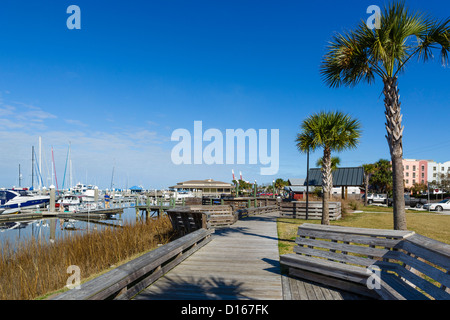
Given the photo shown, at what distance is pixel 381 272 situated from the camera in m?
4.74

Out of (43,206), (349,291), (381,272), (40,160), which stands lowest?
(43,206)

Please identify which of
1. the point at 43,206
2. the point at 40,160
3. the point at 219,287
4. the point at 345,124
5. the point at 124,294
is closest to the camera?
the point at 124,294

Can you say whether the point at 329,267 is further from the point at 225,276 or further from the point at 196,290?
the point at 196,290

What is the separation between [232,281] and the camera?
5.82m

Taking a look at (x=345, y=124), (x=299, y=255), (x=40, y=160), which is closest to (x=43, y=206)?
(x=40, y=160)

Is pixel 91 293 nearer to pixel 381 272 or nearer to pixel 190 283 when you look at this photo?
pixel 190 283

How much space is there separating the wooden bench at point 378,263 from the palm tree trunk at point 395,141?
2.27m

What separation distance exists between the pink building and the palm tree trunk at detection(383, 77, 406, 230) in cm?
13361

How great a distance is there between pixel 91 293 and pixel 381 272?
4.32 metres

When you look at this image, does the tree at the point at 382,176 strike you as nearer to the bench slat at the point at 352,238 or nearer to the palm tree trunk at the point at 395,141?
the palm tree trunk at the point at 395,141

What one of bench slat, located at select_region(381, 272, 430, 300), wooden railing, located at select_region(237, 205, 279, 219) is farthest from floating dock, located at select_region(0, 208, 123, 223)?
bench slat, located at select_region(381, 272, 430, 300)

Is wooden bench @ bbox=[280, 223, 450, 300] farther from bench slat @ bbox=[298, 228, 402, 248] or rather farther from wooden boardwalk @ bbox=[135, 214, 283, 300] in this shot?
wooden boardwalk @ bbox=[135, 214, 283, 300]

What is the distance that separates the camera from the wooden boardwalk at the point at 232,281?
16.4ft

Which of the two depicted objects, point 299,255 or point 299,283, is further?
point 299,255
